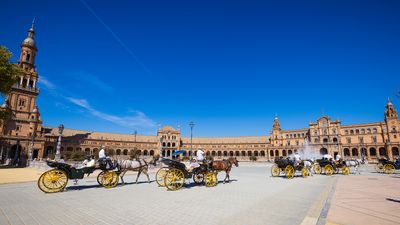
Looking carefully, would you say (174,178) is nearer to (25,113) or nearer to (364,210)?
(364,210)

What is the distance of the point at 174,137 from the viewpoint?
98.4 m

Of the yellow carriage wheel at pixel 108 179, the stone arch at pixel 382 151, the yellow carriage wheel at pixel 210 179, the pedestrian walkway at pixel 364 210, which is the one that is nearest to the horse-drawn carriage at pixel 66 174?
the yellow carriage wheel at pixel 108 179

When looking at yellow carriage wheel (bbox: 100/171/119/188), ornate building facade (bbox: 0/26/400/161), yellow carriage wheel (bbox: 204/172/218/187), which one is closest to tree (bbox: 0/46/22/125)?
yellow carriage wheel (bbox: 100/171/119/188)

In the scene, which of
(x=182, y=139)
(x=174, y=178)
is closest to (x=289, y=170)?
(x=174, y=178)

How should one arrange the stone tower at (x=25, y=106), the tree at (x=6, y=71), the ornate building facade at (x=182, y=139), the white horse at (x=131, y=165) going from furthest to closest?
the ornate building facade at (x=182, y=139)
the stone tower at (x=25, y=106)
the tree at (x=6, y=71)
the white horse at (x=131, y=165)

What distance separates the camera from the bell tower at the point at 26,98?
55.7 m

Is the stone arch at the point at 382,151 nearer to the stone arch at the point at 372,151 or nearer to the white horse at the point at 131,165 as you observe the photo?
the stone arch at the point at 372,151

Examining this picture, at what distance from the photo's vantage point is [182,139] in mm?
105062

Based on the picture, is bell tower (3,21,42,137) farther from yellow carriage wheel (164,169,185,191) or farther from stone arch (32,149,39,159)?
yellow carriage wheel (164,169,185,191)

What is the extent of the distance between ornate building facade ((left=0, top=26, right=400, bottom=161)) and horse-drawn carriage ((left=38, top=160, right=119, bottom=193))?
90.9 feet

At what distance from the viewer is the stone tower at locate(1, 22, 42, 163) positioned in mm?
53969

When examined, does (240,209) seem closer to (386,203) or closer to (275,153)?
(386,203)

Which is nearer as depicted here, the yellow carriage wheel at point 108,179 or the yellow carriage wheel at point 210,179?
the yellow carriage wheel at point 108,179

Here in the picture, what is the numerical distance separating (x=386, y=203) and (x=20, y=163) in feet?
132
